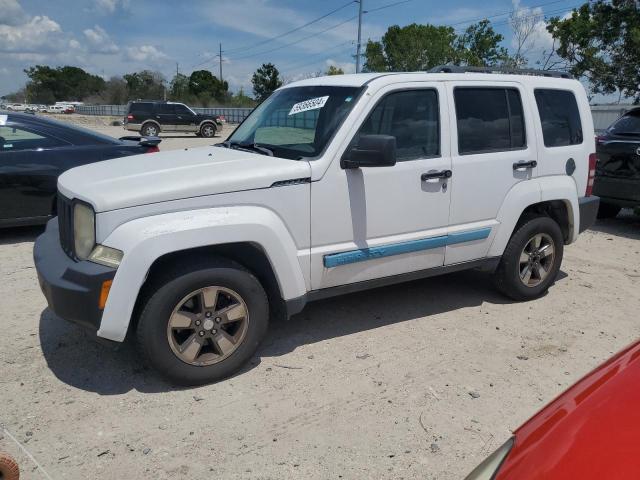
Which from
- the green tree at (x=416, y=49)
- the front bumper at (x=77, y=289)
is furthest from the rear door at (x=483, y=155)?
the green tree at (x=416, y=49)

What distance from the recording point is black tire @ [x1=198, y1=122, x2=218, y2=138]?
27.7 meters

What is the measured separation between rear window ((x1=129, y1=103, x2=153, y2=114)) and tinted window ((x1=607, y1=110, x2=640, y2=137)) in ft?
74.3

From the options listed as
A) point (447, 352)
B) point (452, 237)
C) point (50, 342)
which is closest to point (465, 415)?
point (447, 352)

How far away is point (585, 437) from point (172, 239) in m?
2.34

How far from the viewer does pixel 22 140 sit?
20.6ft

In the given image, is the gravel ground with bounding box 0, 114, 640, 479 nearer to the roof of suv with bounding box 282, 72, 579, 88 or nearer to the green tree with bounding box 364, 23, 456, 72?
the roof of suv with bounding box 282, 72, 579, 88

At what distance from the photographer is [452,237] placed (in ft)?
14.2

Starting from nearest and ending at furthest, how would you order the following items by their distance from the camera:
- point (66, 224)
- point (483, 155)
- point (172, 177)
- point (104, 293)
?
point (104, 293) → point (172, 177) → point (66, 224) → point (483, 155)

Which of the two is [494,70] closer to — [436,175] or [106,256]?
[436,175]

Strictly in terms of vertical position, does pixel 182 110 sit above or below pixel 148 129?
above

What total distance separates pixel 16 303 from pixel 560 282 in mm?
5153

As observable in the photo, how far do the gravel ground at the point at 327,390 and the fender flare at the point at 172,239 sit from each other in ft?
1.92

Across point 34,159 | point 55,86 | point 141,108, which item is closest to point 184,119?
point 141,108

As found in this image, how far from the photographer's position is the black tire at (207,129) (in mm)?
27702
